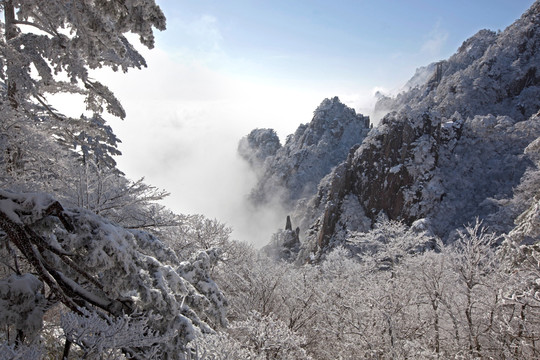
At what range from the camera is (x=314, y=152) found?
106 meters

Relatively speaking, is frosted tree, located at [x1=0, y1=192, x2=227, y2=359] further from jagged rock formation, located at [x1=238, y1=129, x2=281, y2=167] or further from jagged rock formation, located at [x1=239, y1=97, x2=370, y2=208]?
jagged rock formation, located at [x1=238, y1=129, x2=281, y2=167]

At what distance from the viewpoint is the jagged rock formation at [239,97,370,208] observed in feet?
348

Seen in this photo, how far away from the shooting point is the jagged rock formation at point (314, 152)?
106m

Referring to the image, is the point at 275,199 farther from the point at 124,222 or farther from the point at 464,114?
the point at 124,222

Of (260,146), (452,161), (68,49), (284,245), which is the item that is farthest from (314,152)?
(68,49)

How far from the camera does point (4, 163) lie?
525cm

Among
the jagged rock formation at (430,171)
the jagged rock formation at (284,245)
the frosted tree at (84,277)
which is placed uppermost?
the jagged rock formation at (430,171)

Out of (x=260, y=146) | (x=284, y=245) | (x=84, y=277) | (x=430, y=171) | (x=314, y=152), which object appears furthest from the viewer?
(x=260, y=146)

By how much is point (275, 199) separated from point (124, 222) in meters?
103

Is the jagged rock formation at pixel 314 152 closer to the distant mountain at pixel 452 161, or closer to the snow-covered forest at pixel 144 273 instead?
the distant mountain at pixel 452 161

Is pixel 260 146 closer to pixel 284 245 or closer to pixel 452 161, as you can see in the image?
pixel 284 245

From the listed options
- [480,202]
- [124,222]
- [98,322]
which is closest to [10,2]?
[124,222]

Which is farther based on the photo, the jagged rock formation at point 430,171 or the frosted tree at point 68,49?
the jagged rock formation at point 430,171

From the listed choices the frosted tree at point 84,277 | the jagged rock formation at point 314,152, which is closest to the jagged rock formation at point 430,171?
the jagged rock formation at point 314,152
